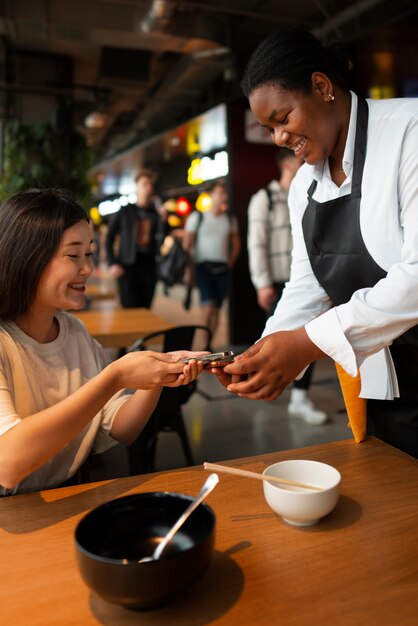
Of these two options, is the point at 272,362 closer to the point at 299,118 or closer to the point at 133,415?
the point at 133,415

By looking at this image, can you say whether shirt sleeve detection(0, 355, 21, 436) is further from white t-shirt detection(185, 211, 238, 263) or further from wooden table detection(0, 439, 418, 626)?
white t-shirt detection(185, 211, 238, 263)

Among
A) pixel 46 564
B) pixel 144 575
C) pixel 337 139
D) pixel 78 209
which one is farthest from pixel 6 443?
pixel 337 139

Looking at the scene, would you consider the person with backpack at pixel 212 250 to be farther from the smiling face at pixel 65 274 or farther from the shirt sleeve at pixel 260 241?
the smiling face at pixel 65 274

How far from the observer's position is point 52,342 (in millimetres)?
1531

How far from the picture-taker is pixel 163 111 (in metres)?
11.5

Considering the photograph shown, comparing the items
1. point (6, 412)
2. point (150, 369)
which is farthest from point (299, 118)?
point (6, 412)

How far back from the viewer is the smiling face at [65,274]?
1.48 metres

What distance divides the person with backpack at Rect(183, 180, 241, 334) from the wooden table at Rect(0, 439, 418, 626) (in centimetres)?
466

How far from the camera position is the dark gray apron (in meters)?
1.42

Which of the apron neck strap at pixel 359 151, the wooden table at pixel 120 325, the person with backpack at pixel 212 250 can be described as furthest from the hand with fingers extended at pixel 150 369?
the person with backpack at pixel 212 250

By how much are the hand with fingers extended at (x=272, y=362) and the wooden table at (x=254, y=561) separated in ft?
0.72

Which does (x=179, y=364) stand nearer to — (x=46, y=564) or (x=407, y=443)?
(x=46, y=564)

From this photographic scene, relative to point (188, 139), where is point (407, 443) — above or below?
below

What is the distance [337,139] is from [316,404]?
3190 mm
